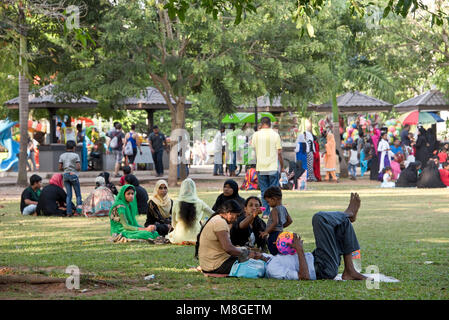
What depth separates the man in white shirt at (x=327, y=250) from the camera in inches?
324

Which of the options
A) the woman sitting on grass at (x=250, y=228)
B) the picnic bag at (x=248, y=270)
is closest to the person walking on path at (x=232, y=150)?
the woman sitting on grass at (x=250, y=228)

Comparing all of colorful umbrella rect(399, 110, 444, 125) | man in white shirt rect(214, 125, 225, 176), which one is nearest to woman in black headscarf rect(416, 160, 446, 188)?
man in white shirt rect(214, 125, 225, 176)

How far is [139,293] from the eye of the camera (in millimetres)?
7453

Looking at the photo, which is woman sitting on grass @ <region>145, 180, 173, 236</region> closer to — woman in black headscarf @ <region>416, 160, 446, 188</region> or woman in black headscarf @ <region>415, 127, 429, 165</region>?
woman in black headscarf @ <region>416, 160, 446, 188</region>

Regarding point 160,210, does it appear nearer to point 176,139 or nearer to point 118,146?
point 176,139

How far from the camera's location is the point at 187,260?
1002 centimetres

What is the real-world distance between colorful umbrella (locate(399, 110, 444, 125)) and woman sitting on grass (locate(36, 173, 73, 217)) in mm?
21388

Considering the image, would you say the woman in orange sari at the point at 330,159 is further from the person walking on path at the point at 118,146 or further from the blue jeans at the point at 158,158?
the person walking on path at the point at 118,146

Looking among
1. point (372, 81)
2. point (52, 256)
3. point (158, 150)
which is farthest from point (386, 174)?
point (52, 256)

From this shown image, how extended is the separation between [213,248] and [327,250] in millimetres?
1293

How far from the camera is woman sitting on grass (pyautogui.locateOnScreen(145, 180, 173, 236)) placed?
12.4m

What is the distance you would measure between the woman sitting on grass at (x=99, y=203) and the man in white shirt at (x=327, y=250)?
8432mm
